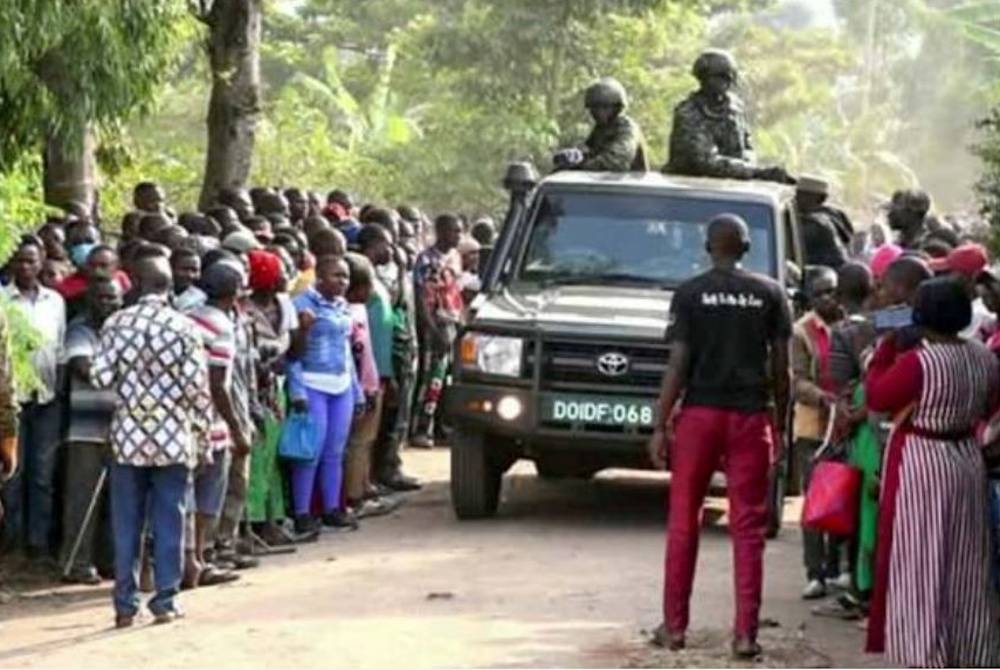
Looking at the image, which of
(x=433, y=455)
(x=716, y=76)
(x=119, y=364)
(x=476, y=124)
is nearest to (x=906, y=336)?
(x=119, y=364)

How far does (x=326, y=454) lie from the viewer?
41.5 ft

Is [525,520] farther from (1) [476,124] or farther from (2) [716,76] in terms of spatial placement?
(1) [476,124]

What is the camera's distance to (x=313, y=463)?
12406 millimetres

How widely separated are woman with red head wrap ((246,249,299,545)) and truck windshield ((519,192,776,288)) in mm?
1911

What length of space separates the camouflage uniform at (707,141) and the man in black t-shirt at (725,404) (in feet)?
17.5

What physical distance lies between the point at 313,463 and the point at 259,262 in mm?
1353

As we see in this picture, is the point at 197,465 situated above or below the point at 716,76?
below

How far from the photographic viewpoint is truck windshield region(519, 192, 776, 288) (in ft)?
43.2

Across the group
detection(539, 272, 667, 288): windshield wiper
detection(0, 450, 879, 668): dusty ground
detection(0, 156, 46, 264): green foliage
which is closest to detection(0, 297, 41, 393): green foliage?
detection(0, 156, 46, 264): green foliage

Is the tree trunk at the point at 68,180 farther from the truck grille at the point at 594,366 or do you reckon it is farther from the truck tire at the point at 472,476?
the truck grille at the point at 594,366

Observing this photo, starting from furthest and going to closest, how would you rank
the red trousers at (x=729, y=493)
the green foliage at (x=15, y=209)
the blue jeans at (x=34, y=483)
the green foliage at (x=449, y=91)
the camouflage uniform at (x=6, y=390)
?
the green foliage at (x=449, y=91), the blue jeans at (x=34, y=483), the green foliage at (x=15, y=209), the red trousers at (x=729, y=493), the camouflage uniform at (x=6, y=390)

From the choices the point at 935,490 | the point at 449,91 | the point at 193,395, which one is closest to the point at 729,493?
the point at 935,490

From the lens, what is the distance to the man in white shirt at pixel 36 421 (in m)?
10.9

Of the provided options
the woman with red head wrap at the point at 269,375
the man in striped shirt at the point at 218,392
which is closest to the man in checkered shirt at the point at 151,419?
the man in striped shirt at the point at 218,392
